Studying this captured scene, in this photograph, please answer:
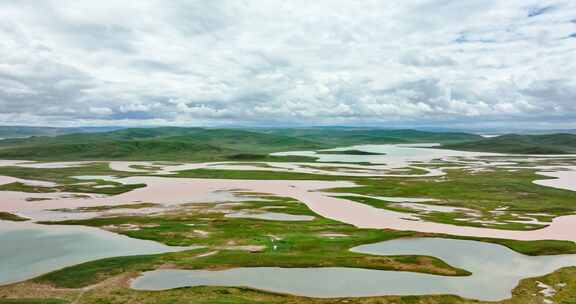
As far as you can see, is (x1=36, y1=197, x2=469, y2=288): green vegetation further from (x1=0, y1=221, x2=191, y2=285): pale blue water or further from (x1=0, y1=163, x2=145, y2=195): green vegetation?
(x1=0, y1=163, x2=145, y2=195): green vegetation

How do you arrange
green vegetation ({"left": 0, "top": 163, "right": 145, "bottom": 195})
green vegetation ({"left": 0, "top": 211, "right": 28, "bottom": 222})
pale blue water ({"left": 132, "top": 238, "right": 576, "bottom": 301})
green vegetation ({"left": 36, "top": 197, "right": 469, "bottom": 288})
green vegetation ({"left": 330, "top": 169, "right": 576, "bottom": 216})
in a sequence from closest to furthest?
1. pale blue water ({"left": 132, "top": 238, "right": 576, "bottom": 301})
2. green vegetation ({"left": 36, "top": 197, "right": 469, "bottom": 288})
3. green vegetation ({"left": 0, "top": 211, "right": 28, "bottom": 222})
4. green vegetation ({"left": 330, "top": 169, "right": 576, "bottom": 216})
5. green vegetation ({"left": 0, "top": 163, "right": 145, "bottom": 195})

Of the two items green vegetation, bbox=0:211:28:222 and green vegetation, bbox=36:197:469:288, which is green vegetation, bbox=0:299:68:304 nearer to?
green vegetation, bbox=36:197:469:288

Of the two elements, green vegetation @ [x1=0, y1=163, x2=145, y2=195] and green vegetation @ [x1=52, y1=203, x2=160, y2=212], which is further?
green vegetation @ [x1=0, y1=163, x2=145, y2=195]

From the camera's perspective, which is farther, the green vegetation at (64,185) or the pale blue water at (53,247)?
the green vegetation at (64,185)

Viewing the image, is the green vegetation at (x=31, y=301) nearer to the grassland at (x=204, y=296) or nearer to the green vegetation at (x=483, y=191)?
the grassland at (x=204, y=296)

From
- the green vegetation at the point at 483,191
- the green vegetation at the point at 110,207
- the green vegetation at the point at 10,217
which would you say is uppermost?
the green vegetation at the point at 10,217

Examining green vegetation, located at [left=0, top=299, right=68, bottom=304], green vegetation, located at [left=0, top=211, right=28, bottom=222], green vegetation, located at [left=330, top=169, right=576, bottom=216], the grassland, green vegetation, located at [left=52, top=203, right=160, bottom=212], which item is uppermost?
green vegetation, located at [left=0, top=299, right=68, bottom=304]

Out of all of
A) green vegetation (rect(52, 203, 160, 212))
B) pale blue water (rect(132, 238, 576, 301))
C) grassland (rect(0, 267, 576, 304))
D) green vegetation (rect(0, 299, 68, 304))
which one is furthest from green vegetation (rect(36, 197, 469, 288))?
green vegetation (rect(52, 203, 160, 212))

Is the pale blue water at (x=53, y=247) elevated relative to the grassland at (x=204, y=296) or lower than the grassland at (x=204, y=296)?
lower

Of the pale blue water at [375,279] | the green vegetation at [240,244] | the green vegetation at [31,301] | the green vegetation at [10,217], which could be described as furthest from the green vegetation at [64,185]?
the green vegetation at [31,301]

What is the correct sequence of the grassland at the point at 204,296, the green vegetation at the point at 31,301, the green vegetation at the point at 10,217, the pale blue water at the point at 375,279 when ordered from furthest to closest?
the green vegetation at the point at 10,217, the pale blue water at the point at 375,279, the grassland at the point at 204,296, the green vegetation at the point at 31,301

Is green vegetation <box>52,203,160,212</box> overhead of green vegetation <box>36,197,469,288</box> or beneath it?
beneath

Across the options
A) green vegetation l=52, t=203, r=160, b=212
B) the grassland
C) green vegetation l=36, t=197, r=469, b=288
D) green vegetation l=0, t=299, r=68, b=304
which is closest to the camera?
green vegetation l=0, t=299, r=68, b=304
